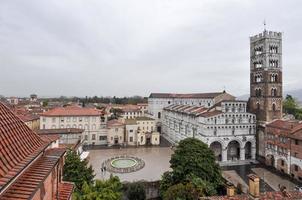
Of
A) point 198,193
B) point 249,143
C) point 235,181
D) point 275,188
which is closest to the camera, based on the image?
point 198,193

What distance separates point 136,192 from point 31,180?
23.2m

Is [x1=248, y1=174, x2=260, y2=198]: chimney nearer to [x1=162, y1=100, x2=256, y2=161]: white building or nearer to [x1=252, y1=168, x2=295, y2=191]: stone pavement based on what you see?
[x1=252, y1=168, x2=295, y2=191]: stone pavement

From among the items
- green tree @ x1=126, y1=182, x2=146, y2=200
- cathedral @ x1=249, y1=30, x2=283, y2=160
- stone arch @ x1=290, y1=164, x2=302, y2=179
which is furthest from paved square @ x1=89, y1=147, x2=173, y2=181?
cathedral @ x1=249, y1=30, x2=283, y2=160

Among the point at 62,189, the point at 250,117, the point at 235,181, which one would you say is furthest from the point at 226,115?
the point at 62,189

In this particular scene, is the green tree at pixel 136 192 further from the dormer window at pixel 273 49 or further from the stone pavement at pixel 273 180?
the dormer window at pixel 273 49

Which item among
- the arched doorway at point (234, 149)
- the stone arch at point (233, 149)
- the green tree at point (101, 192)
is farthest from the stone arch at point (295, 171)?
the green tree at point (101, 192)

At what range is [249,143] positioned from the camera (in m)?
48.8

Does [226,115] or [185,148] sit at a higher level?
[226,115]

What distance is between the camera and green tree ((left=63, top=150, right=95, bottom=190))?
23.0 metres

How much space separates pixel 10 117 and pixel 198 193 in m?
19.5

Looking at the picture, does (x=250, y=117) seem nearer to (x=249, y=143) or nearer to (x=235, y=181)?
(x=249, y=143)

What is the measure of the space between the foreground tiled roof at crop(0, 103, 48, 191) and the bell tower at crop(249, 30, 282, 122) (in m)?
45.8

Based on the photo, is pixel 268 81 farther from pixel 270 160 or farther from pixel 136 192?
pixel 136 192

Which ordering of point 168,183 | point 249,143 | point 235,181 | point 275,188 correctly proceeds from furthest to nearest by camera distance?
point 249,143 → point 235,181 → point 275,188 → point 168,183
